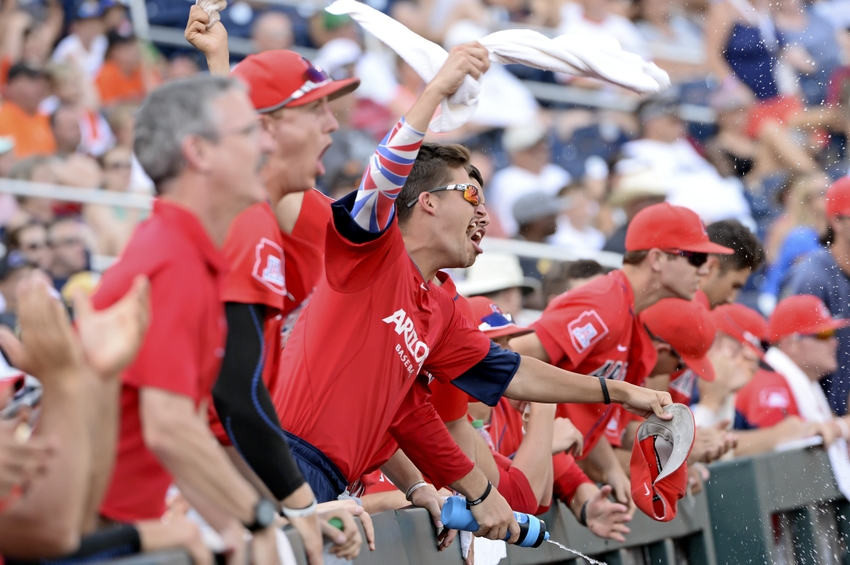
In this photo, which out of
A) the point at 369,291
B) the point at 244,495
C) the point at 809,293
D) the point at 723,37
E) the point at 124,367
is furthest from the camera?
the point at 723,37

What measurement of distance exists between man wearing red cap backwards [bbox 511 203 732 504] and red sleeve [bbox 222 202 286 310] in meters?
2.29

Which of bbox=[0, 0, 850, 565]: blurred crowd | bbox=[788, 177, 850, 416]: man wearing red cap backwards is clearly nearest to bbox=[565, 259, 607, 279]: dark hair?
bbox=[0, 0, 850, 565]: blurred crowd

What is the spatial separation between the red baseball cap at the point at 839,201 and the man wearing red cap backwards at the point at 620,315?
2.40 meters

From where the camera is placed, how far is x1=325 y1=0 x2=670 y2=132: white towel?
4.26m

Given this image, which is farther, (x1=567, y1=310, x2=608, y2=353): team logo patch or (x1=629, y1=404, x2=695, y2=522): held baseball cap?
(x1=567, y1=310, x2=608, y2=353): team logo patch

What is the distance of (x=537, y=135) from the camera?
11.8 meters

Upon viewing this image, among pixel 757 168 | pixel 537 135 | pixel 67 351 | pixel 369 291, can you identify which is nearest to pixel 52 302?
pixel 67 351

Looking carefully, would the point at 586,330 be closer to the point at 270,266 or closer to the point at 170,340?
the point at 270,266

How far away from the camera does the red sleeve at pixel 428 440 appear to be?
178 inches

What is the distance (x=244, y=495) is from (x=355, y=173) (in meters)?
7.08

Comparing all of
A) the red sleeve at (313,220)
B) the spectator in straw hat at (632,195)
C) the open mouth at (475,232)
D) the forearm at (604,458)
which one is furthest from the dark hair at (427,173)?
the spectator in straw hat at (632,195)

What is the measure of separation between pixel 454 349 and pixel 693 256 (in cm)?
188

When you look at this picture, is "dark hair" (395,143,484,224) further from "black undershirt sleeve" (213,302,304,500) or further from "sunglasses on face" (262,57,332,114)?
"black undershirt sleeve" (213,302,304,500)

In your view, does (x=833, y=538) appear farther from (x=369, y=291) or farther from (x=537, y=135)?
(x=537, y=135)
